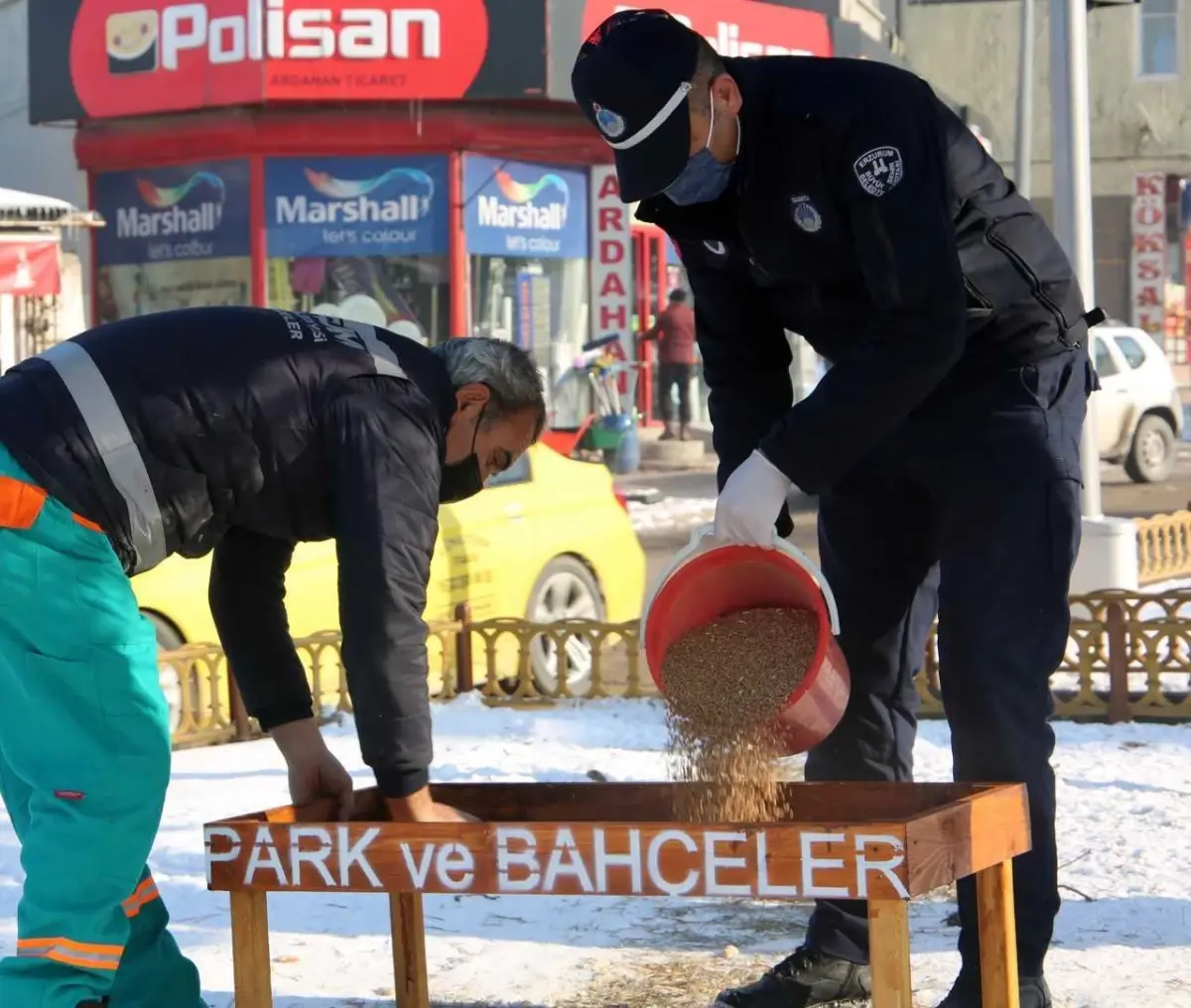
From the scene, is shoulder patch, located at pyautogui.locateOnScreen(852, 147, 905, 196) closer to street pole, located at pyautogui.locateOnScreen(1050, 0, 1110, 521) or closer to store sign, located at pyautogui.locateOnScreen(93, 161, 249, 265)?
street pole, located at pyautogui.locateOnScreen(1050, 0, 1110, 521)

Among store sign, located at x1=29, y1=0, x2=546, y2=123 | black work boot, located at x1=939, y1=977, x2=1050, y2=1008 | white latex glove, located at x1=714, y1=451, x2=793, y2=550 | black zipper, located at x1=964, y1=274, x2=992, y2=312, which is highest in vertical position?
store sign, located at x1=29, y1=0, x2=546, y2=123

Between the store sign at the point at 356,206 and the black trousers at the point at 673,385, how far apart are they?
454 centimetres

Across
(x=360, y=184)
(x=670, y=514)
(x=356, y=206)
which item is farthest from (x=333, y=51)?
(x=670, y=514)

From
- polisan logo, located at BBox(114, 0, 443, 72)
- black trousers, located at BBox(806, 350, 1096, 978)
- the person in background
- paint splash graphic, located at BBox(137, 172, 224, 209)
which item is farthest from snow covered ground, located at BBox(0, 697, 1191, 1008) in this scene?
the person in background

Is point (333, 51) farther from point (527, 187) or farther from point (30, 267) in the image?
point (30, 267)

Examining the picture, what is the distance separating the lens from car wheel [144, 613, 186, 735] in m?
7.44

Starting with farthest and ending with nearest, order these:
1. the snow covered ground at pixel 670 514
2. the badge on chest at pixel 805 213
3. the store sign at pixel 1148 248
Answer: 1. the store sign at pixel 1148 248
2. the snow covered ground at pixel 670 514
3. the badge on chest at pixel 805 213

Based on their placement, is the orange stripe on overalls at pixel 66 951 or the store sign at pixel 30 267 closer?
the orange stripe on overalls at pixel 66 951

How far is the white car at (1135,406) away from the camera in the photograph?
19578mm

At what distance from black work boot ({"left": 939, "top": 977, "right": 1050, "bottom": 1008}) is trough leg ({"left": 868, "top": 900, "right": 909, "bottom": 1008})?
51cm

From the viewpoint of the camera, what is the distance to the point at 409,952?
156 inches

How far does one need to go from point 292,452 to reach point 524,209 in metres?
15.9

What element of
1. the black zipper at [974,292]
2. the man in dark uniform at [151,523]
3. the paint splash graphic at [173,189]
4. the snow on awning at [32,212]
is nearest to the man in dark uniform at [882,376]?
the black zipper at [974,292]

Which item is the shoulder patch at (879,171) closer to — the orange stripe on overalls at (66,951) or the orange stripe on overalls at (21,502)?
the orange stripe on overalls at (21,502)
